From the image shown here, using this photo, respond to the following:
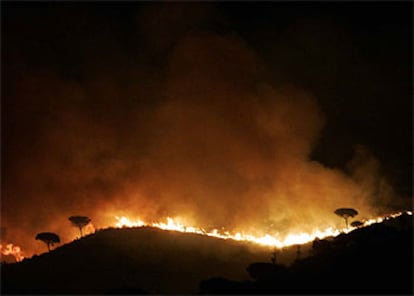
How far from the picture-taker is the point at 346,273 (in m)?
13.9

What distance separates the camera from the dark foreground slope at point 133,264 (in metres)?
16.1

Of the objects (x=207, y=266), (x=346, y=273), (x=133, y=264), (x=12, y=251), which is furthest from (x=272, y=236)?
(x=12, y=251)

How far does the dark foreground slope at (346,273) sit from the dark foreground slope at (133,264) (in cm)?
261

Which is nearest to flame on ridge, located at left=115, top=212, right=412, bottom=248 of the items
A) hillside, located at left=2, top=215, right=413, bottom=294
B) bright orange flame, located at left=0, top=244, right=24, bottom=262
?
hillside, located at left=2, top=215, right=413, bottom=294

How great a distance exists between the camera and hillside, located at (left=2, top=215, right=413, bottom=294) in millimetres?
13516

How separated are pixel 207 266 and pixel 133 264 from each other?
7.36 ft

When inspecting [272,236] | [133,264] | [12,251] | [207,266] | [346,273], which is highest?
[12,251]

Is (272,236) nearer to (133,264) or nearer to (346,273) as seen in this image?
(133,264)

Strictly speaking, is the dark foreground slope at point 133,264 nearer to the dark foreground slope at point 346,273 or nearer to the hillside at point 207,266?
Result: the hillside at point 207,266

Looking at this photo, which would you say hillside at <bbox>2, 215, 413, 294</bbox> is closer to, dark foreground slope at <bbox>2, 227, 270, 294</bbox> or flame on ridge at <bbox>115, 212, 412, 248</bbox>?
dark foreground slope at <bbox>2, 227, 270, 294</bbox>

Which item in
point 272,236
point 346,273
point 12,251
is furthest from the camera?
point 12,251

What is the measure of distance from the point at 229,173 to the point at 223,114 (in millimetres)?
3527

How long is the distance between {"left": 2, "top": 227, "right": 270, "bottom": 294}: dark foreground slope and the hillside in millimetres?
28

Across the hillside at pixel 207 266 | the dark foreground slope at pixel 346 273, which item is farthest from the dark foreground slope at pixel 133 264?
the dark foreground slope at pixel 346 273
